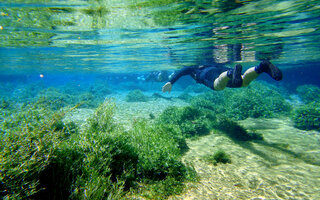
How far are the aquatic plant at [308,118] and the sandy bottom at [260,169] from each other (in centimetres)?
232

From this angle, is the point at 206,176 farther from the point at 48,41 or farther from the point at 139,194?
the point at 48,41

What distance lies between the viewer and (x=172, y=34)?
11.7 meters

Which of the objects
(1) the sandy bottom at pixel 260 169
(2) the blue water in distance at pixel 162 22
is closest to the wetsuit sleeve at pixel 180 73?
(2) the blue water in distance at pixel 162 22

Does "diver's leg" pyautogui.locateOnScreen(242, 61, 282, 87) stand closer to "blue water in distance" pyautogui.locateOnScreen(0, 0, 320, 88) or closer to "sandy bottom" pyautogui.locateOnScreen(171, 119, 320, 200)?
"sandy bottom" pyautogui.locateOnScreen(171, 119, 320, 200)

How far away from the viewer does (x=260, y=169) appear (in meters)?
5.34

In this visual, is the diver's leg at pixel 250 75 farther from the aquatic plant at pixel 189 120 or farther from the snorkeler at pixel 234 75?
the aquatic plant at pixel 189 120

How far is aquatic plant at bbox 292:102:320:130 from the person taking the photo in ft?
35.7

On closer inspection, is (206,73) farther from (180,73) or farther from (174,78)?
(174,78)

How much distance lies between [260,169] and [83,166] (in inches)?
240

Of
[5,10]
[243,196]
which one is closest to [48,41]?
[5,10]

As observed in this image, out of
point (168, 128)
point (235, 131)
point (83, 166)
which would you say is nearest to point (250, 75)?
point (168, 128)

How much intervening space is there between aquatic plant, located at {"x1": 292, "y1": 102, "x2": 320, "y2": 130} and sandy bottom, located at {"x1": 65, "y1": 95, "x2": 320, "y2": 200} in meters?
2.32

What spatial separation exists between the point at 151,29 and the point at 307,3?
355 inches

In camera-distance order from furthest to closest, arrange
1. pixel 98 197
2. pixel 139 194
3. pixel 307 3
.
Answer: pixel 307 3 < pixel 139 194 < pixel 98 197
